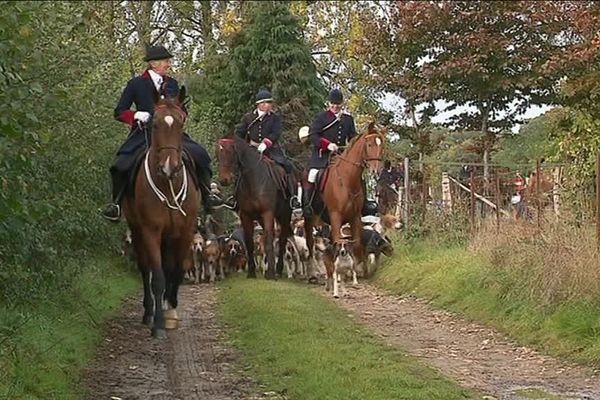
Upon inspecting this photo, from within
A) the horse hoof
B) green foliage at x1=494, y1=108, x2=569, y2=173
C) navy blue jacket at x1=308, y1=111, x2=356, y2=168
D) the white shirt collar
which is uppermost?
green foliage at x1=494, y1=108, x2=569, y2=173

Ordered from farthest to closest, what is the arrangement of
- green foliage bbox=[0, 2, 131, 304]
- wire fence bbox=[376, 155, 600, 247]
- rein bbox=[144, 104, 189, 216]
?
wire fence bbox=[376, 155, 600, 247] → rein bbox=[144, 104, 189, 216] → green foliage bbox=[0, 2, 131, 304]

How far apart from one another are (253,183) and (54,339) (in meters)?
Answer: 8.55

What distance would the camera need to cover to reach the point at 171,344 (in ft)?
39.4

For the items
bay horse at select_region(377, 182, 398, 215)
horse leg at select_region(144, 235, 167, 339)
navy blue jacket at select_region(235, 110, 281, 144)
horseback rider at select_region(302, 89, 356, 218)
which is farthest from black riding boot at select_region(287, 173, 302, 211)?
horse leg at select_region(144, 235, 167, 339)

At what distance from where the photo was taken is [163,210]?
1222cm

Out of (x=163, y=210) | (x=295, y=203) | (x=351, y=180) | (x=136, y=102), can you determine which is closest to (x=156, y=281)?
(x=163, y=210)

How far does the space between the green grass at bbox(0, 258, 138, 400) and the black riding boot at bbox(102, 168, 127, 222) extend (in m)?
0.70

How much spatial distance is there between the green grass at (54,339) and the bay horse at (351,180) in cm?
381

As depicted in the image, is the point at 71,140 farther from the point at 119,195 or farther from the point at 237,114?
the point at 237,114

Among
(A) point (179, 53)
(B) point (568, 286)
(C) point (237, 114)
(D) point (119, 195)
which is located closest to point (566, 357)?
(B) point (568, 286)

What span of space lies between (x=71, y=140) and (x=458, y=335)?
535 centimetres

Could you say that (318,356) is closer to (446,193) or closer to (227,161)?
(227,161)

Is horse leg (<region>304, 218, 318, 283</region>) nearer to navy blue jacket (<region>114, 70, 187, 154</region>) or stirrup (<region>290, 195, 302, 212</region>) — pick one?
stirrup (<region>290, 195, 302, 212</region>)

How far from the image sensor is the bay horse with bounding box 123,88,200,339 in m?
11.7
